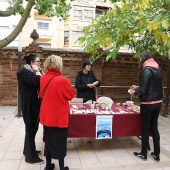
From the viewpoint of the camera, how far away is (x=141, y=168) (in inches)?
136

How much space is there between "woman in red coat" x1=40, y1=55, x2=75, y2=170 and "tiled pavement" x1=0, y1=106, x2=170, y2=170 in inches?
29.4

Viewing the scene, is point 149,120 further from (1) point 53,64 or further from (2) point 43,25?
(2) point 43,25

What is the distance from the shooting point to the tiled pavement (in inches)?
137

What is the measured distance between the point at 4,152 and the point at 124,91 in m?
6.16

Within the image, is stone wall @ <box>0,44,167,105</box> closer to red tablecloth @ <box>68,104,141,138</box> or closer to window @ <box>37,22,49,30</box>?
red tablecloth @ <box>68,104,141,138</box>

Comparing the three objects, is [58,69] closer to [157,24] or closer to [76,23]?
[157,24]

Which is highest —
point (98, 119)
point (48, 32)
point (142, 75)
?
point (48, 32)

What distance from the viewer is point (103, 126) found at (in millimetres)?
3891

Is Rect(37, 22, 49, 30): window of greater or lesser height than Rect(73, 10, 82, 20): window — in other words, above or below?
below

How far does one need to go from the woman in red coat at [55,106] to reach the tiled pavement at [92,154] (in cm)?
75

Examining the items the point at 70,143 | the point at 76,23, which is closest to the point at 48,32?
the point at 76,23

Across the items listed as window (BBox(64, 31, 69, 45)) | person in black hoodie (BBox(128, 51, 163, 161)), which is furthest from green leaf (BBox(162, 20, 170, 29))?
window (BBox(64, 31, 69, 45))

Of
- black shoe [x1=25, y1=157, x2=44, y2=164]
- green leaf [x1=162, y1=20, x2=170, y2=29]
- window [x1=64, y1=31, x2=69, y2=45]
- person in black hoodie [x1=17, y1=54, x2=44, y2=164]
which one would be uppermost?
window [x1=64, y1=31, x2=69, y2=45]

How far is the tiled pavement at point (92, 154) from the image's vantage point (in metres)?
3.47
